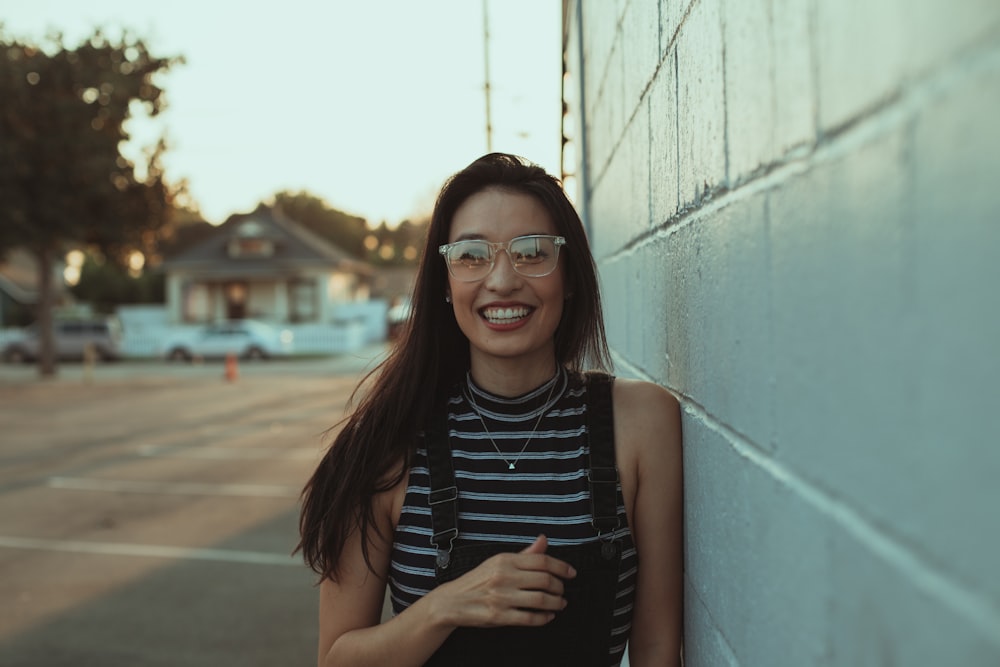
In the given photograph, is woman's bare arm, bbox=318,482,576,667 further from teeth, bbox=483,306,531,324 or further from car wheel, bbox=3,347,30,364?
car wheel, bbox=3,347,30,364

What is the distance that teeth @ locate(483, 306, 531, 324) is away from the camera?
2.21 meters

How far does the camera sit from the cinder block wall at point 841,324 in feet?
2.06

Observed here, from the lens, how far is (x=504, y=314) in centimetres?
221

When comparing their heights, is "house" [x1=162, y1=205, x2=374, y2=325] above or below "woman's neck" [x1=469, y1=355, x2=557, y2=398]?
above

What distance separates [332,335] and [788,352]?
3922 cm

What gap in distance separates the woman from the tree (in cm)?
2486

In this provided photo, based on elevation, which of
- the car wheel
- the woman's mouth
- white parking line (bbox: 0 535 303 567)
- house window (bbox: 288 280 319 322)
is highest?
Answer: house window (bbox: 288 280 319 322)

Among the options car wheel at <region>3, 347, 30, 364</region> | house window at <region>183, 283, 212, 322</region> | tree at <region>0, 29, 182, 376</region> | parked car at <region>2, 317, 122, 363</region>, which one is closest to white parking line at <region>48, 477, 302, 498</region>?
tree at <region>0, 29, 182, 376</region>

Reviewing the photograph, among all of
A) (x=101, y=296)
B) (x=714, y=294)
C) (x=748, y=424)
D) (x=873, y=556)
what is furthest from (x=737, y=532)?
(x=101, y=296)

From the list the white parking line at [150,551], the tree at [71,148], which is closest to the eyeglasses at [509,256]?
the white parking line at [150,551]

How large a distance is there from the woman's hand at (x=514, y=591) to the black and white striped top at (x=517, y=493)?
4.7 inches

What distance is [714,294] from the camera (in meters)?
1.54

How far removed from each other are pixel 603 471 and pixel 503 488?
21cm

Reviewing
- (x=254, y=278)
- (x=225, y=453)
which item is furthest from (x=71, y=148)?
(x=254, y=278)
